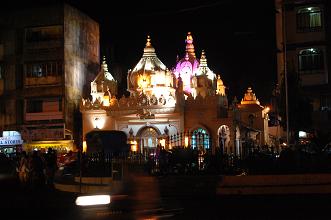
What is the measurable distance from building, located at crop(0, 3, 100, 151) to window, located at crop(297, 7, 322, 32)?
19.6 meters

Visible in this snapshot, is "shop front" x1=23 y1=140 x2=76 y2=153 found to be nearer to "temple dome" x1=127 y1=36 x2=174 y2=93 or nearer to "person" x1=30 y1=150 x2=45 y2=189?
"temple dome" x1=127 y1=36 x2=174 y2=93

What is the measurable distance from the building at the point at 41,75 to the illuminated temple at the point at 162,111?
2.80 metres

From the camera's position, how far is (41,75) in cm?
5222

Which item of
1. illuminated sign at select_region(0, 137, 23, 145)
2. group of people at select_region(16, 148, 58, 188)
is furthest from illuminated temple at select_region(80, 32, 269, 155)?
group of people at select_region(16, 148, 58, 188)

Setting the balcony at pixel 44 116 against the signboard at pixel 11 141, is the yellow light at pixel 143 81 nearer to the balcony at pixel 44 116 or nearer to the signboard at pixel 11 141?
the balcony at pixel 44 116

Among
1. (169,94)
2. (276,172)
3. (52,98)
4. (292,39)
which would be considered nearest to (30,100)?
(52,98)

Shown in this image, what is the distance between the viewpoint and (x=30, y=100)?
52344mm

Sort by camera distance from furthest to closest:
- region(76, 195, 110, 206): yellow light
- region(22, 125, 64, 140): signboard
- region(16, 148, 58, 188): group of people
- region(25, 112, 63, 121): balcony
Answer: region(25, 112, 63, 121): balcony
region(22, 125, 64, 140): signboard
region(16, 148, 58, 188): group of people
region(76, 195, 110, 206): yellow light

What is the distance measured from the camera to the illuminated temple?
149 feet

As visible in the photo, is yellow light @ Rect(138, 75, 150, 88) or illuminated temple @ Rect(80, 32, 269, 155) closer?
illuminated temple @ Rect(80, 32, 269, 155)

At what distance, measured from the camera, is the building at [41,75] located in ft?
168

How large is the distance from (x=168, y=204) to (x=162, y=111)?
32.6m

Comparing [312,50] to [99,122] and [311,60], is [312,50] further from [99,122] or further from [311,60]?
[99,122]

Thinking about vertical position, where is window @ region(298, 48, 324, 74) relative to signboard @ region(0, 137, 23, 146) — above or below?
above
